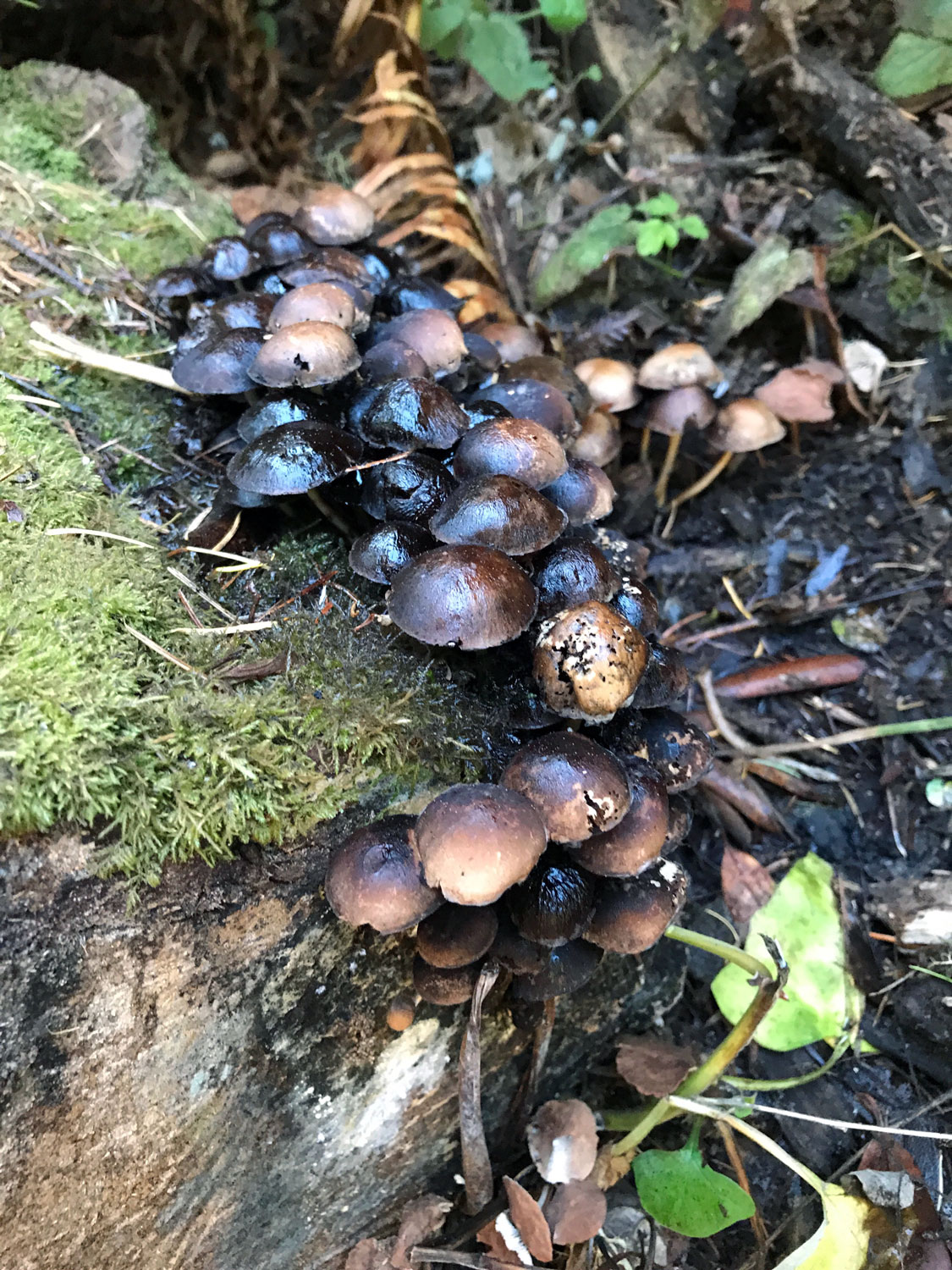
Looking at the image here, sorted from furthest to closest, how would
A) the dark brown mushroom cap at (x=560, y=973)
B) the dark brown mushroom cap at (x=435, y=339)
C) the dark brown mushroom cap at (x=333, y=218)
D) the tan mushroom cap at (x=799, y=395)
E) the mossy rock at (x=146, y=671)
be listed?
the tan mushroom cap at (x=799, y=395)
the dark brown mushroom cap at (x=333, y=218)
the dark brown mushroom cap at (x=435, y=339)
the dark brown mushroom cap at (x=560, y=973)
the mossy rock at (x=146, y=671)

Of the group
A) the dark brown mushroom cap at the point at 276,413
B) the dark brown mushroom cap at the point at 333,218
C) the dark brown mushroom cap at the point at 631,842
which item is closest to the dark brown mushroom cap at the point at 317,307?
the dark brown mushroom cap at the point at 276,413

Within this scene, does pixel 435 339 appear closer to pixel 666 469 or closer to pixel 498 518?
pixel 498 518

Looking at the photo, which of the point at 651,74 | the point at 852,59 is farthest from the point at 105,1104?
the point at 852,59

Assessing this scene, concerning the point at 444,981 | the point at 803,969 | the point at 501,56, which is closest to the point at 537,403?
the point at 444,981

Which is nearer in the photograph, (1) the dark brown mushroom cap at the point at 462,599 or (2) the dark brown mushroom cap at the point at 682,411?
(1) the dark brown mushroom cap at the point at 462,599

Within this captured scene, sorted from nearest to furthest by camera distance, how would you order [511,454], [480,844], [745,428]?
1. [480,844]
2. [511,454]
3. [745,428]

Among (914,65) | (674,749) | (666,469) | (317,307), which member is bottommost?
(666,469)

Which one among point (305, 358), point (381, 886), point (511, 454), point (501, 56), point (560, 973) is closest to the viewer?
point (381, 886)

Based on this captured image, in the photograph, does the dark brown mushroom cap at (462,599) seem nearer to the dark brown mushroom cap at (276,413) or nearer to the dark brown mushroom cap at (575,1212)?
the dark brown mushroom cap at (276,413)
